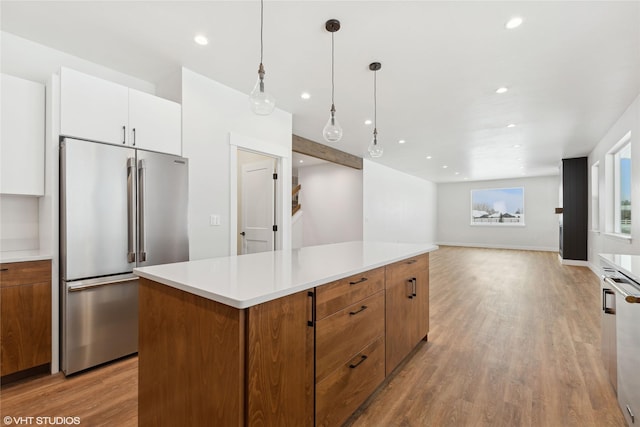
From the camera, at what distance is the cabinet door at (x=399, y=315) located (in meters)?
1.93

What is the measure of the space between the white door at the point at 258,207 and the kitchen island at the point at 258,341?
7.16 feet

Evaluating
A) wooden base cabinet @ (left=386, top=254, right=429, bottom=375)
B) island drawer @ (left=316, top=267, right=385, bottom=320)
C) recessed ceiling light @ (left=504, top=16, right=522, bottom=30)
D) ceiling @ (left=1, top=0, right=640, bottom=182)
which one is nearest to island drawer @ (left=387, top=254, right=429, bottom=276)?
wooden base cabinet @ (left=386, top=254, right=429, bottom=375)

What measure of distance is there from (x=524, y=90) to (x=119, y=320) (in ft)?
15.4

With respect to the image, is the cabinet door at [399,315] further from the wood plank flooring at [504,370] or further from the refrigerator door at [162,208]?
the refrigerator door at [162,208]

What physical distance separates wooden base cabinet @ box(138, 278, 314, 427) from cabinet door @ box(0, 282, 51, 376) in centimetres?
131

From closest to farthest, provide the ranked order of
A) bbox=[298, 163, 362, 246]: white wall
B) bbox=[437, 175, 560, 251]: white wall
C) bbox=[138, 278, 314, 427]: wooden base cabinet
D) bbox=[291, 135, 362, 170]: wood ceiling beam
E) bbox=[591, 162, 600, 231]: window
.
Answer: bbox=[138, 278, 314, 427]: wooden base cabinet, bbox=[291, 135, 362, 170]: wood ceiling beam, bbox=[591, 162, 600, 231]: window, bbox=[298, 163, 362, 246]: white wall, bbox=[437, 175, 560, 251]: white wall

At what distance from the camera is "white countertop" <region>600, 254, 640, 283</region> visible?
4.65ft

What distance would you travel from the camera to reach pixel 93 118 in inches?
89.8

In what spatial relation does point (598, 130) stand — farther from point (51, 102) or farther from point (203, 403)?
point (51, 102)

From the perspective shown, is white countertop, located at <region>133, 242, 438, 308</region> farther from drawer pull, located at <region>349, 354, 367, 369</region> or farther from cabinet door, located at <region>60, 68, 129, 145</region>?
cabinet door, located at <region>60, 68, 129, 145</region>

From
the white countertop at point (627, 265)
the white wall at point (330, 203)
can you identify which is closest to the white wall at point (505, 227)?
the white wall at point (330, 203)

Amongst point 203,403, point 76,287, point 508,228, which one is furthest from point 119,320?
point 508,228

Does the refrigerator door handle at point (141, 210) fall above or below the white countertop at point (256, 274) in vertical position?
above

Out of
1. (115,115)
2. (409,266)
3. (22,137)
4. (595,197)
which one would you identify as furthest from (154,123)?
(595,197)
